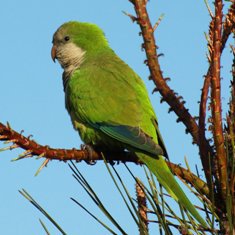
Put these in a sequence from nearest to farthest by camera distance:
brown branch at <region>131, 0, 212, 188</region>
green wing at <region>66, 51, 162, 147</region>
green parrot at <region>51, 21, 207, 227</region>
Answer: brown branch at <region>131, 0, 212, 188</region>, green parrot at <region>51, 21, 207, 227</region>, green wing at <region>66, 51, 162, 147</region>

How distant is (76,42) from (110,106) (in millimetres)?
1470

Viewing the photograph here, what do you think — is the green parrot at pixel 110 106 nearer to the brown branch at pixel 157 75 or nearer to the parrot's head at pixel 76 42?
the parrot's head at pixel 76 42

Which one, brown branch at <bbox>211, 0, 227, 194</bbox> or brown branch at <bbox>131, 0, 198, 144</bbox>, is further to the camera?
brown branch at <bbox>131, 0, 198, 144</bbox>

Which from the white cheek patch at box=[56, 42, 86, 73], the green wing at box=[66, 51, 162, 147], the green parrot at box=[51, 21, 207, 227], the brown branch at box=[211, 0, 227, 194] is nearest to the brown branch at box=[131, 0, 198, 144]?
the brown branch at box=[211, 0, 227, 194]

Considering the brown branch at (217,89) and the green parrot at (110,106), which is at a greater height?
the green parrot at (110,106)

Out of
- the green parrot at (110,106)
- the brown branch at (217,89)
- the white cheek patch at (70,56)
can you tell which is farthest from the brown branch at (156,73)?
the white cheek patch at (70,56)

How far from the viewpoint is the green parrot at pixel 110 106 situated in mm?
3802

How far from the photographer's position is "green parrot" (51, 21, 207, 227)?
3802 mm

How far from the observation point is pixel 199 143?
2.01 metres

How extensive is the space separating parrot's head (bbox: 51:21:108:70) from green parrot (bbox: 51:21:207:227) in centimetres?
2

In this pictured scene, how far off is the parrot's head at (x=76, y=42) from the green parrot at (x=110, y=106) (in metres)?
0.02

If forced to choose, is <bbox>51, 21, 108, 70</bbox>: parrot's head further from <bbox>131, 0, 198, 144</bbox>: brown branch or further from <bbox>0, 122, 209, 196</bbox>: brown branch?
<bbox>131, 0, 198, 144</bbox>: brown branch

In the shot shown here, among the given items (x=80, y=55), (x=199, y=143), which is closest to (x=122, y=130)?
(x=80, y=55)

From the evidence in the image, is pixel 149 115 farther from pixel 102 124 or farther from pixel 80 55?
pixel 80 55
